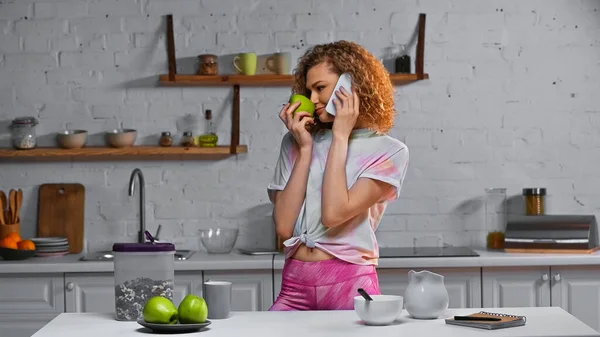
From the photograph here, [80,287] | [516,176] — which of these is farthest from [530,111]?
[80,287]

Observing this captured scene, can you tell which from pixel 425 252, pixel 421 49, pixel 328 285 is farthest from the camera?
pixel 421 49

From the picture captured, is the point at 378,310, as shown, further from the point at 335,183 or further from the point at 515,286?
the point at 515,286

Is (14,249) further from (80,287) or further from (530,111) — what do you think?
(530,111)

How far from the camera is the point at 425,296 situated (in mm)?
2719

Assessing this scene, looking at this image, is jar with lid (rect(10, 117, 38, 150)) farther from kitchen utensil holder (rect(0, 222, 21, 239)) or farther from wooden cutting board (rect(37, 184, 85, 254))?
kitchen utensil holder (rect(0, 222, 21, 239))

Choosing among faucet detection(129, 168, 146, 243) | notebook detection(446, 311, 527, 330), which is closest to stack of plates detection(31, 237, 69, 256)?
faucet detection(129, 168, 146, 243)

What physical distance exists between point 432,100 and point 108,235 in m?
1.89

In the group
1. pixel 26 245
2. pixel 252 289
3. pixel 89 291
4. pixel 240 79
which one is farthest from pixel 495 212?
pixel 26 245

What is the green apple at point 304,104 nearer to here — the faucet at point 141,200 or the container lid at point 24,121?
the faucet at point 141,200

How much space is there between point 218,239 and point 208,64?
0.92m

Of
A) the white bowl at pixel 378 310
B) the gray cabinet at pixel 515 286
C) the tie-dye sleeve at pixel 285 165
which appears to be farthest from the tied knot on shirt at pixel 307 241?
the gray cabinet at pixel 515 286

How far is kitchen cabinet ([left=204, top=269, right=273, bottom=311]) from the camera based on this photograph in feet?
14.8

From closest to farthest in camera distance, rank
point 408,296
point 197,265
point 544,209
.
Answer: point 408,296, point 197,265, point 544,209

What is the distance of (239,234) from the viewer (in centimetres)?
506
